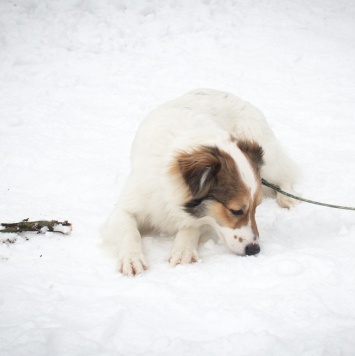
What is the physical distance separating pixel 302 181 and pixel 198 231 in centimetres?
181

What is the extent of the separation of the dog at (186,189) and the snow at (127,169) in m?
0.18

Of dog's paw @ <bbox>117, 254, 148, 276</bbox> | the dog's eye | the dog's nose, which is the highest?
the dog's eye

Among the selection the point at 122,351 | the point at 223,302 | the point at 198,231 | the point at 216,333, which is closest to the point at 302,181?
the point at 198,231

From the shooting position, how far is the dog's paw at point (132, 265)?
293 cm

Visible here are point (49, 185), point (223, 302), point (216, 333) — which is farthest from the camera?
point (49, 185)

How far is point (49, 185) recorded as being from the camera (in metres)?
4.52

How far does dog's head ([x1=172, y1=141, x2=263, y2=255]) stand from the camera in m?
3.05

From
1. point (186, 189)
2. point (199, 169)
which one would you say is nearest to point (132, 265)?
point (186, 189)

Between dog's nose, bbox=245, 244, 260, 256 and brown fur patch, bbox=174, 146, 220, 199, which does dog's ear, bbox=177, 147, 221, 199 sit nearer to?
brown fur patch, bbox=174, 146, 220, 199

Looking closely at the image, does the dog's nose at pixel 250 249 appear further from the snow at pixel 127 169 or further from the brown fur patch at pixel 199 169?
the brown fur patch at pixel 199 169

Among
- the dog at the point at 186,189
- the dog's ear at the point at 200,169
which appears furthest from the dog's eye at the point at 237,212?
the dog's ear at the point at 200,169

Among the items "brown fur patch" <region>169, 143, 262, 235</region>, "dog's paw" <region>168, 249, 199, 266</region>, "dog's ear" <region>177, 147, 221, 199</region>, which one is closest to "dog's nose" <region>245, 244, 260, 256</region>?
"brown fur patch" <region>169, 143, 262, 235</region>

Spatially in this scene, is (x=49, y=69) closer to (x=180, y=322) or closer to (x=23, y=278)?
(x=23, y=278)

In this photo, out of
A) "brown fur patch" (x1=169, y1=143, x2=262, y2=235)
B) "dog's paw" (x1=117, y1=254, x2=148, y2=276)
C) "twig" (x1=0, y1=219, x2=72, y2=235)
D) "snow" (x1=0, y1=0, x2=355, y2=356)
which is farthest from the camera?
"twig" (x1=0, y1=219, x2=72, y2=235)
